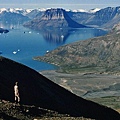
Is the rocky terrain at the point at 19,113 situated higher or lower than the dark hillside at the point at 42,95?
higher

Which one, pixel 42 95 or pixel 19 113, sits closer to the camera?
pixel 19 113

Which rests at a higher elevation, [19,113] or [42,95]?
[19,113]

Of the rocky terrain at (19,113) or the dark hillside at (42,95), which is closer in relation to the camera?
the rocky terrain at (19,113)

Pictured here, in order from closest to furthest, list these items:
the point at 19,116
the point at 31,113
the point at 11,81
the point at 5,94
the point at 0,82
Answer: the point at 19,116, the point at 31,113, the point at 5,94, the point at 0,82, the point at 11,81

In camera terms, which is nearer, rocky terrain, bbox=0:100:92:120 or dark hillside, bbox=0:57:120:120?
rocky terrain, bbox=0:100:92:120

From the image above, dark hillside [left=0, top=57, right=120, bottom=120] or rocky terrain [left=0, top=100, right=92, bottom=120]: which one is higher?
rocky terrain [left=0, top=100, right=92, bottom=120]

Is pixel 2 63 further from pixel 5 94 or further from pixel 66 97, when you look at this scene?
pixel 5 94

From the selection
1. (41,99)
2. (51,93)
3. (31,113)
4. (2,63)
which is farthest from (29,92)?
(31,113)

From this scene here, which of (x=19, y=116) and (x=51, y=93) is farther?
(x=51, y=93)
